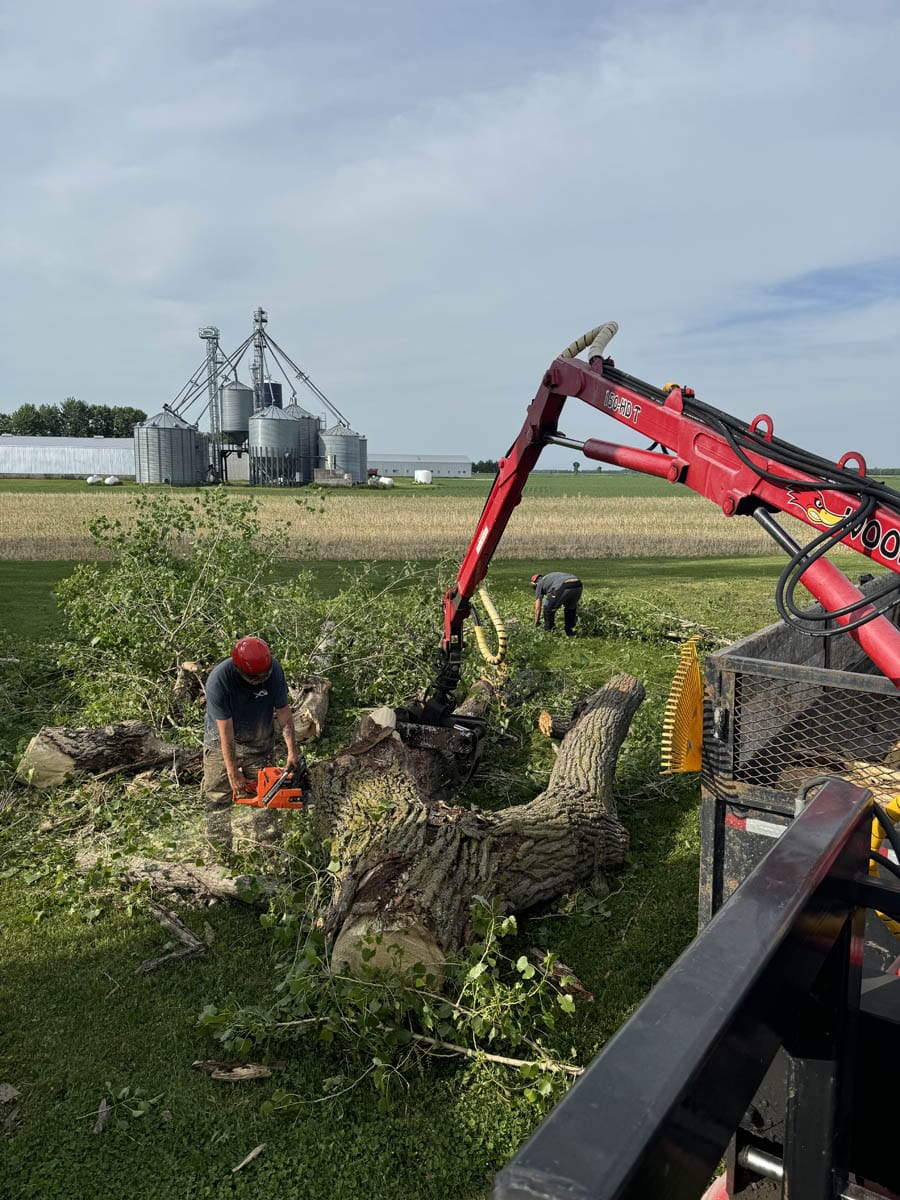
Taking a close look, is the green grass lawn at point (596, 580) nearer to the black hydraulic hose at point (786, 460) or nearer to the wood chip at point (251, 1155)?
the black hydraulic hose at point (786, 460)

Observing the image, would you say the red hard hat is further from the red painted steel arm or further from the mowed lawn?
the red painted steel arm

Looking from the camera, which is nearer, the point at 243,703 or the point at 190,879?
the point at 190,879

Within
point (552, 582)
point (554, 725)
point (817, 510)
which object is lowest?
point (554, 725)

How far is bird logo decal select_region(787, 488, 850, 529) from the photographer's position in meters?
3.82

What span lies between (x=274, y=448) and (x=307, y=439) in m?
2.80

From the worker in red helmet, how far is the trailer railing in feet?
14.3

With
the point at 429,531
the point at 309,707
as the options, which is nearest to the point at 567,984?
the point at 309,707

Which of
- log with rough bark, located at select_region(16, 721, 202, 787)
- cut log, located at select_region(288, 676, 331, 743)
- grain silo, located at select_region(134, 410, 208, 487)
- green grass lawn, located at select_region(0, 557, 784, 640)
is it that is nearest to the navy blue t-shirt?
log with rough bark, located at select_region(16, 721, 202, 787)

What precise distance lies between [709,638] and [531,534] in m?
14.6

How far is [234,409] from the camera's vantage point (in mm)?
65000

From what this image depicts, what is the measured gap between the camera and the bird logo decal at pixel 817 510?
150 inches

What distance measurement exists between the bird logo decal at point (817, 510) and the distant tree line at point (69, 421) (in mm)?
102061

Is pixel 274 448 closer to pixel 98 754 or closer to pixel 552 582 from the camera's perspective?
pixel 552 582

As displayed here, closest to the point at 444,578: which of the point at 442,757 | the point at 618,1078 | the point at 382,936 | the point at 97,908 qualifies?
the point at 442,757
